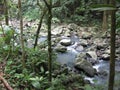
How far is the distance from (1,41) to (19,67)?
965mm

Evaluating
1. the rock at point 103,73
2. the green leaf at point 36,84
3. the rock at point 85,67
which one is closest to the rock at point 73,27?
the rock at point 85,67

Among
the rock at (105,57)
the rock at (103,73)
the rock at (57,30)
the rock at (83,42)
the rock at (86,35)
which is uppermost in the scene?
the rock at (57,30)

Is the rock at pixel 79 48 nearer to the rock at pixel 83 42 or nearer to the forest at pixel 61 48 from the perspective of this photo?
the forest at pixel 61 48

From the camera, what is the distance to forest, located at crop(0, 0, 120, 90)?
3.93 metres

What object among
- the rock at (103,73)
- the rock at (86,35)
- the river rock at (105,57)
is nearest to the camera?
the rock at (103,73)

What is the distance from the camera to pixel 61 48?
27.2 ft

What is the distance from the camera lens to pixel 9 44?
5207 mm

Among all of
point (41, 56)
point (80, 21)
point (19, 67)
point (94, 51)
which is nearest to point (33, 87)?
point (19, 67)

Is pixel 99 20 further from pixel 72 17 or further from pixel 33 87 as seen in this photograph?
pixel 33 87

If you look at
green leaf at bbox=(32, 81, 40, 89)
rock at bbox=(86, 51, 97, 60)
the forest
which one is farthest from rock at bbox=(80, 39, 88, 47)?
green leaf at bbox=(32, 81, 40, 89)

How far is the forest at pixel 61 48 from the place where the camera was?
155 inches

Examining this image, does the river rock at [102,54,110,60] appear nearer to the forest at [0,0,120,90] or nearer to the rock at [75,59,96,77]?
the forest at [0,0,120,90]

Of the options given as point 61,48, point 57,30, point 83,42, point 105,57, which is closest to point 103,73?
point 105,57

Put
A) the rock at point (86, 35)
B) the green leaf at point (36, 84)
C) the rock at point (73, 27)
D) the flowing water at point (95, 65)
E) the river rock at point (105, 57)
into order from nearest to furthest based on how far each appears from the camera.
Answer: the green leaf at point (36, 84)
the flowing water at point (95, 65)
the river rock at point (105, 57)
the rock at point (86, 35)
the rock at point (73, 27)
